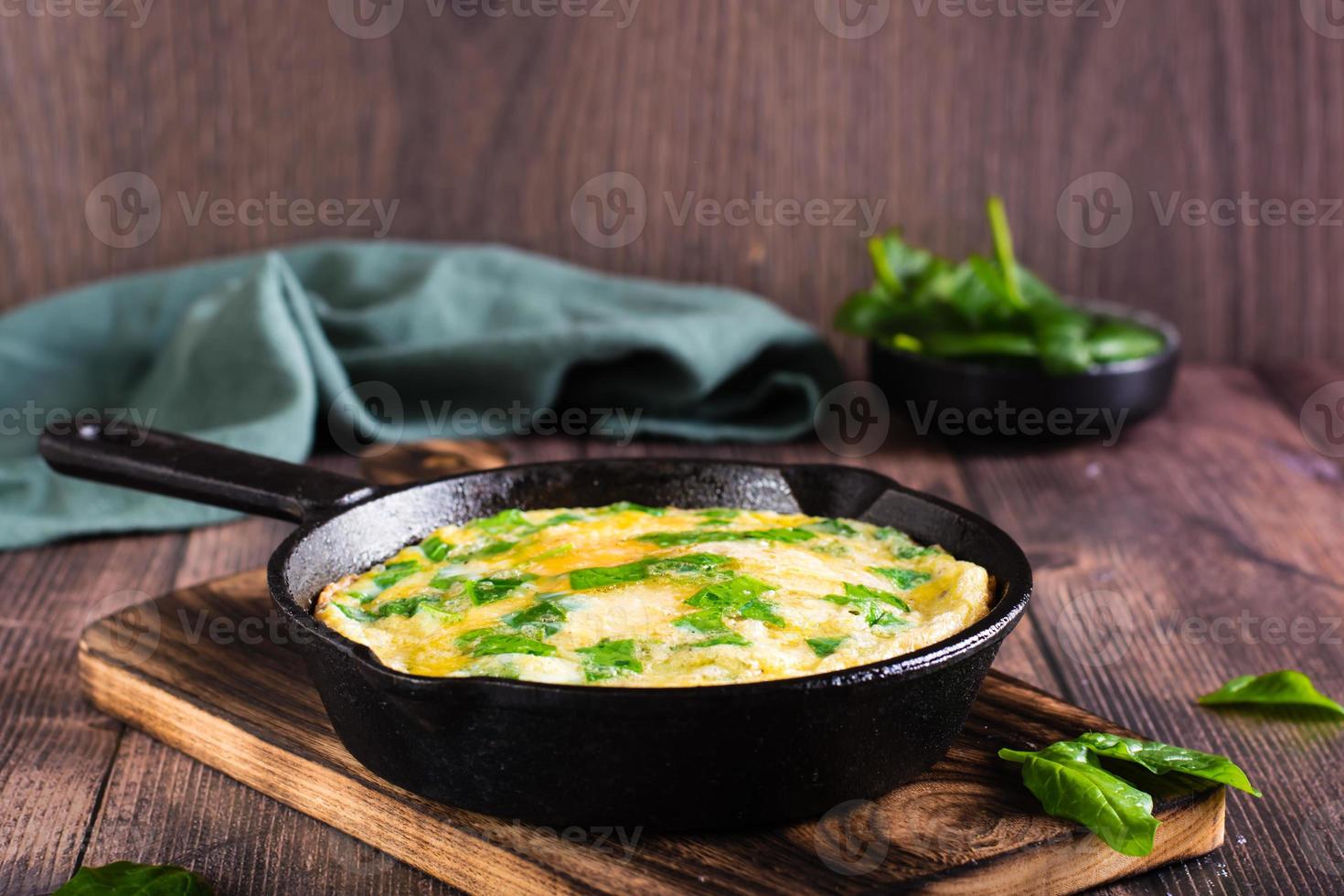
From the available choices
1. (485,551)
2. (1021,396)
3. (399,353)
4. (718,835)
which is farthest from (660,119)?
(718,835)

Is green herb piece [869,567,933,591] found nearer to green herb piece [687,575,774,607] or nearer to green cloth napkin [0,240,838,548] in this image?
green herb piece [687,575,774,607]

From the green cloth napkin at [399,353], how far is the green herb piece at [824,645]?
1.53 meters

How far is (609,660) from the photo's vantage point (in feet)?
4.50

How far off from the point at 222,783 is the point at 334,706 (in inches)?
11.3

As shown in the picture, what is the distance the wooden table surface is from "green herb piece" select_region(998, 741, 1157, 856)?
0.10 m

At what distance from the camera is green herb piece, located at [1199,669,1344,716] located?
1801 millimetres

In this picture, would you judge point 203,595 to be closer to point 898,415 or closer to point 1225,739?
point 1225,739

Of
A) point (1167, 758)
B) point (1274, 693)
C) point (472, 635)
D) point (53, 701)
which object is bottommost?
point (53, 701)

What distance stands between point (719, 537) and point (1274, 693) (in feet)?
2.41

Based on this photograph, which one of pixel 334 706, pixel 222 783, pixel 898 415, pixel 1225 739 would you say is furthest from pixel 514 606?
pixel 898 415

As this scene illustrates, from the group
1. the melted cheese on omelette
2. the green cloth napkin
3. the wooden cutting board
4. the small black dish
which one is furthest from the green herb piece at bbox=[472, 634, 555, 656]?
the small black dish

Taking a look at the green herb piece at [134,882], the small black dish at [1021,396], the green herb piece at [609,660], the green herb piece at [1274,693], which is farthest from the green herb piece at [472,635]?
the small black dish at [1021,396]

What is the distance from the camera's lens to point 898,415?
314cm

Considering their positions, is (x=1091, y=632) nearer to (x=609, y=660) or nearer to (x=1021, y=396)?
(x=1021, y=396)
